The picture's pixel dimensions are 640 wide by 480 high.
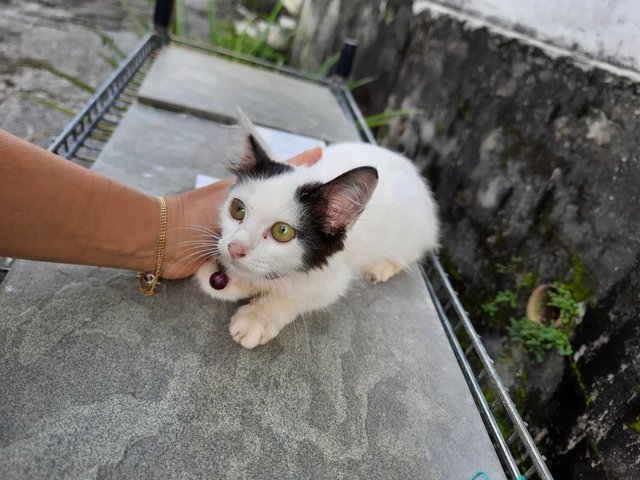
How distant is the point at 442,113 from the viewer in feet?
8.57

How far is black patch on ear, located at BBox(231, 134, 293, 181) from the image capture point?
129 cm

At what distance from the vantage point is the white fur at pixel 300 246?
1155mm

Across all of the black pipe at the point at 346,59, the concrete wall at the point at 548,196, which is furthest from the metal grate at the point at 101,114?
the concrete wall at the point at 548,196

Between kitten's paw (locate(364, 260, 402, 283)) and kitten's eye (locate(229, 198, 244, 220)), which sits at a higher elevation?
kitten's eye (locate(229, 198, 244, 220))

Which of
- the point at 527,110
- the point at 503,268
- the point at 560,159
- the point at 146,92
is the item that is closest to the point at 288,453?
the point at 503,268

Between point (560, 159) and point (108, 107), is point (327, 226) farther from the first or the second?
point (108, 107)

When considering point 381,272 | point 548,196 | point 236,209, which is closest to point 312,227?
point 236,209

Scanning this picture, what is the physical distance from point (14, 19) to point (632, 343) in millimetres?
4410

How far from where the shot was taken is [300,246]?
118cm

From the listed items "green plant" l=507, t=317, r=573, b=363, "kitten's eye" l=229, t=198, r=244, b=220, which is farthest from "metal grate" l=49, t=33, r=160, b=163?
"green plant" l=507, t=317, r=573, b=363

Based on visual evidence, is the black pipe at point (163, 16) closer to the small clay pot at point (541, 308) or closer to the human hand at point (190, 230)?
the human hand at point (190, 230)

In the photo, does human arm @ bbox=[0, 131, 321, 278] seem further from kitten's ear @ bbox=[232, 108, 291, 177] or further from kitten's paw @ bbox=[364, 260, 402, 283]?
kitten's paw @ bbox=[364, 260, 402, 283]

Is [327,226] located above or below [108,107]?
above

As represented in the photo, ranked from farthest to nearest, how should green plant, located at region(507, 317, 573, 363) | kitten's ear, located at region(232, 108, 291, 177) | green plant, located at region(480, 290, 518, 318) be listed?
green plant, located at region(480, 290, 518, 318) < green plant, located at region(507, 317, 573, 363) < kitten's ear, located at region(232, 108, 291, 177)
